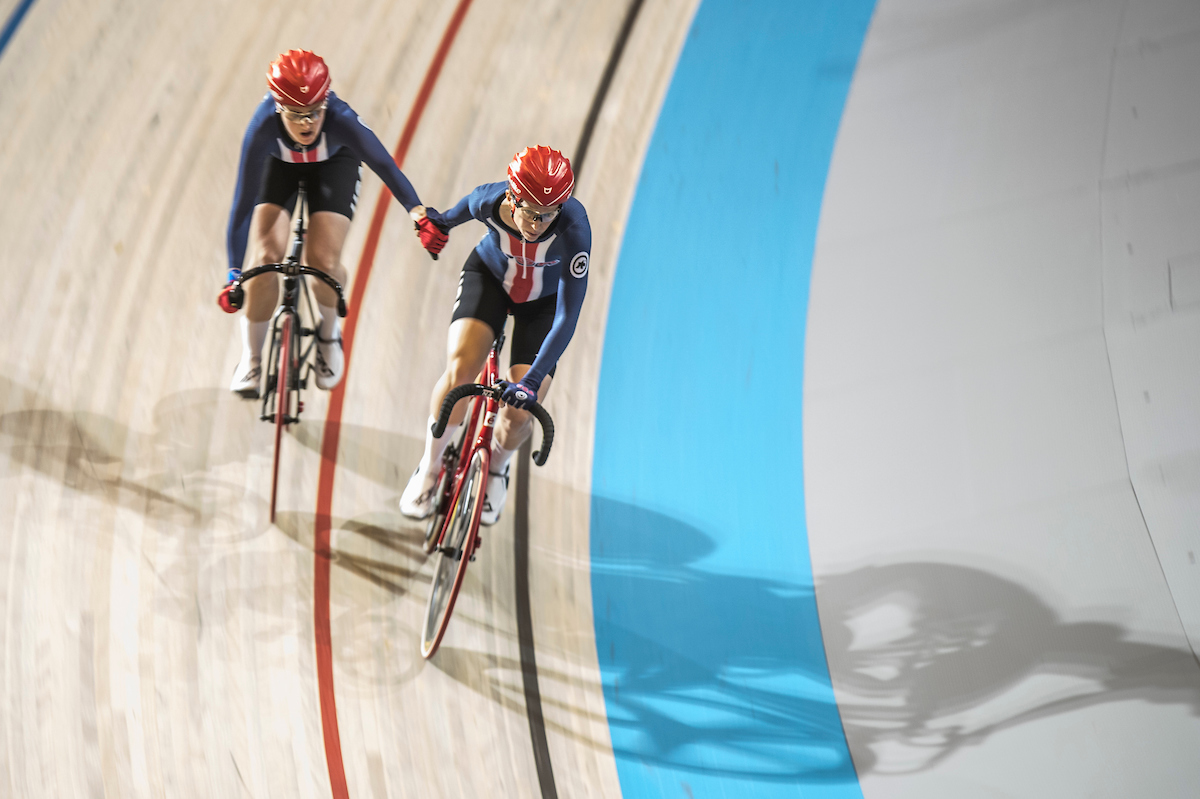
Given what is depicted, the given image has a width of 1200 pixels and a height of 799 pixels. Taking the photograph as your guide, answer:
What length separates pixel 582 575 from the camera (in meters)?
3.25

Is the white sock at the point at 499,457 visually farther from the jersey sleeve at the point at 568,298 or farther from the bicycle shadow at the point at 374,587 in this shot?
the bicycle shadow at the point at 374,587

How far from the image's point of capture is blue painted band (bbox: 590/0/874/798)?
289 cm

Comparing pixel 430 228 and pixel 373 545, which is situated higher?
pixel 430 228

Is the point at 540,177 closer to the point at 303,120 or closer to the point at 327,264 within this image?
the point at 303,120

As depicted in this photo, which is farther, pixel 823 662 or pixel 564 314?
pixel 823 662

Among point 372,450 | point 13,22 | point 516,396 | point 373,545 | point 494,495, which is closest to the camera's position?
point 516,396

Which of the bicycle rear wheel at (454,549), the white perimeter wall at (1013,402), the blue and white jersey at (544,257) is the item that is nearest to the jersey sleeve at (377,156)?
the blue and white jersey at (544,257)

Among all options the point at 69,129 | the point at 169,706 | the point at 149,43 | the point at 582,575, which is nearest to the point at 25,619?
the point at 169,706

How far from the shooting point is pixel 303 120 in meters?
2.58

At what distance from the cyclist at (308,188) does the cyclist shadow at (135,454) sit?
0.25m

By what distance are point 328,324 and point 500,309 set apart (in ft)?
2.91

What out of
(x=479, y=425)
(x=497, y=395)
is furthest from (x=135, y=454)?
(x=497, y=395)

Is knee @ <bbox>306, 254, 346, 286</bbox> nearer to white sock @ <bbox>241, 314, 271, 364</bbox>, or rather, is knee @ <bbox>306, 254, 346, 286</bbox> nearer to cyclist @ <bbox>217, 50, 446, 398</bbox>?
cyclist @ <bbox>217, 50, 446, 398</bbox>

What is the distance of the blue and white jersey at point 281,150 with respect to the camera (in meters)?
2.67
